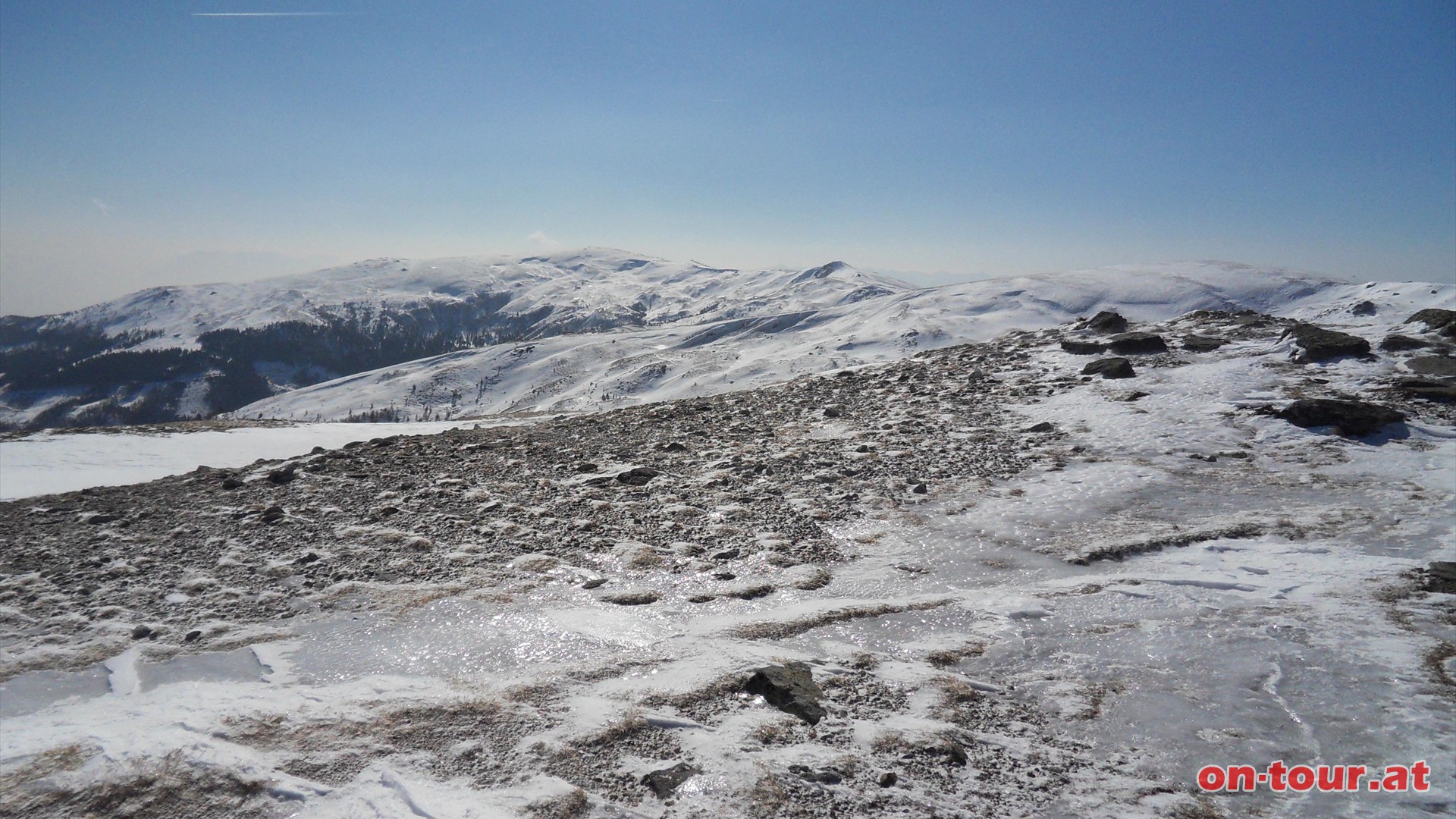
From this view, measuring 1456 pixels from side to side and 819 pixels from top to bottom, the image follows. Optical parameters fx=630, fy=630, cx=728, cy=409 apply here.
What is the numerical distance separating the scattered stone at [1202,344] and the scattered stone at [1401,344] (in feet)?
13.4

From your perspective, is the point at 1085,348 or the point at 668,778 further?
the point at 1085,348

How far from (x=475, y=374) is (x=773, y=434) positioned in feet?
657

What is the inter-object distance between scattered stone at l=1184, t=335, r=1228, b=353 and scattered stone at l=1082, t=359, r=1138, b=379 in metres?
3.48

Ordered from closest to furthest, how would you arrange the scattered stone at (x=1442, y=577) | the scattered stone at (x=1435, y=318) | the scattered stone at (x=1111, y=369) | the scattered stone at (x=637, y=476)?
the scattered stone at (x=1442, y=577) → the scattered stone at (x=637, y=476) → the scattered stone at (x=1111, y=369) → the scattered stone at (x=1435, y=318)

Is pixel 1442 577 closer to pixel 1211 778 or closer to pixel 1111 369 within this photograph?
pixel 1211 778

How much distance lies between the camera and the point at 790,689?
6.45 meters

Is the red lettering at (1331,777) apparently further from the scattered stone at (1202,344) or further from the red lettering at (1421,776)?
the scattered stone at (1202,344)

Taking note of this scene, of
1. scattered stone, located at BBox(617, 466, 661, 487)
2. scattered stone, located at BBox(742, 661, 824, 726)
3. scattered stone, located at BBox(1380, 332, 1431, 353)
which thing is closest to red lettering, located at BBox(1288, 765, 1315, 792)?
scattered stone, located at BBox(742, 661, 824, 726)

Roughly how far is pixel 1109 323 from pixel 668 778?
27.8 m

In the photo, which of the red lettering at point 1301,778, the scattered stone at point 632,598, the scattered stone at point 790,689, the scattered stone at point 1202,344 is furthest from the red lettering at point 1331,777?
the scattered stone at point 1202,344

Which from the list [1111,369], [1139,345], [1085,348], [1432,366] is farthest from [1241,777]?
[1139,345]

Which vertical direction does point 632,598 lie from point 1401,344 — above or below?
below

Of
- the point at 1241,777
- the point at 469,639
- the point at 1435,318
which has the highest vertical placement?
the point at 1435,318

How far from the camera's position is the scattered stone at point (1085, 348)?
23.2m
